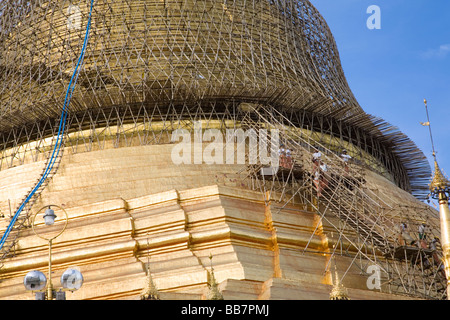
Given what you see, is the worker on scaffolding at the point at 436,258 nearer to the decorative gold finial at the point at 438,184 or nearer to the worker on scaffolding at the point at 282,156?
the decorative gold finial at the point at 438,184

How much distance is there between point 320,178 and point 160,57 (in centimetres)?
968

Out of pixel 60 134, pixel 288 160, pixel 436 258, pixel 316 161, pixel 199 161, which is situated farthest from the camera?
pixel 60 134

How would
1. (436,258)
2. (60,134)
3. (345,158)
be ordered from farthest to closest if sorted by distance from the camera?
(60,134) → (345,158) → (436,258)

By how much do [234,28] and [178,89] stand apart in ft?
16.4

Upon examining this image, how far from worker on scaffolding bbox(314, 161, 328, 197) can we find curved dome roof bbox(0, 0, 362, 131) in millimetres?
5268

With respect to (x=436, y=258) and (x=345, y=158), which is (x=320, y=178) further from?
(x=436, y=258)

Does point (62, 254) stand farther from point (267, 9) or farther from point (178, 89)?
point (267, 9)

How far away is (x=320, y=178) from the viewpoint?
91.4 feet

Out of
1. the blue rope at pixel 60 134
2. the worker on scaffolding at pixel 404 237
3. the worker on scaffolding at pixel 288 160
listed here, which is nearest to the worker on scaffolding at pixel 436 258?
the worker on scaffolding at pixel 404 237

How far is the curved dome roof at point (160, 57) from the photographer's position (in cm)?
3294

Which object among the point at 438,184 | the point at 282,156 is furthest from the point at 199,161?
the point at 438,184

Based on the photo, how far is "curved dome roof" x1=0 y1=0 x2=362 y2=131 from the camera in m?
32.9
